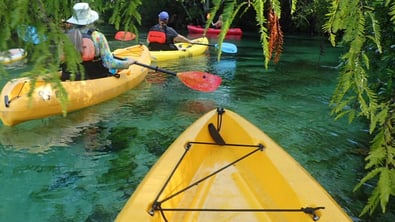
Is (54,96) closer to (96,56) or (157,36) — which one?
(96,56)

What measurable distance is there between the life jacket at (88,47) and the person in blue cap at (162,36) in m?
3.90

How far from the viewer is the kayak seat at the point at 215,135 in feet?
11.7

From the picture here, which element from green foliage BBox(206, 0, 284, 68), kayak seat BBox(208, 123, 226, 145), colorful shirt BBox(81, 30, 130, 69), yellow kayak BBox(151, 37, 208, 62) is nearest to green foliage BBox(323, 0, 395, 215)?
green foliage BBox(206, 0, 284, 68)

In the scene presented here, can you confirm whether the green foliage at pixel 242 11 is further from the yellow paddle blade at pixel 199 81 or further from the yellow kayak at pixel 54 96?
the yellow paddle blade at pixel 199 81

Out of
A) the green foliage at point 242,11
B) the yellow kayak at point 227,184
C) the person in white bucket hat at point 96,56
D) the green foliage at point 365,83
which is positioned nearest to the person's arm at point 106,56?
the person in white bucket hat at point 96,56

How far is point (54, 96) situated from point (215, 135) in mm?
1863

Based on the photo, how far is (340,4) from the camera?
134 cm

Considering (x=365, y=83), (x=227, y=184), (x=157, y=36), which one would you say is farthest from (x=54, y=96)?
(x=157, y=36)

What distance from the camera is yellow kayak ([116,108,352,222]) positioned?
237 cm

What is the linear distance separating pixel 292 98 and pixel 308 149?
2.56 m

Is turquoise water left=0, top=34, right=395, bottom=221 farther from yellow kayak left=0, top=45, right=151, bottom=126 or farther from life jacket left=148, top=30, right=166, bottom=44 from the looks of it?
life jacket left=148, top=30, right=166, bottom=44

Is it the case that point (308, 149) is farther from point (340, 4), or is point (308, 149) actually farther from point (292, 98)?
point (340, 4)

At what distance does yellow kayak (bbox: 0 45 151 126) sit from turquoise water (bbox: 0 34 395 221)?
192 millimetres

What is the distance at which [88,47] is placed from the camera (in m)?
5.48
